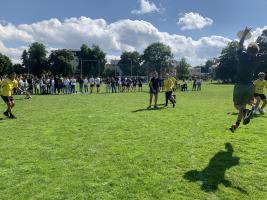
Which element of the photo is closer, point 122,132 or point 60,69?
point 122,132

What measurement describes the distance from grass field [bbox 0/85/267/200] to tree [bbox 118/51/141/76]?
12228 centimetres

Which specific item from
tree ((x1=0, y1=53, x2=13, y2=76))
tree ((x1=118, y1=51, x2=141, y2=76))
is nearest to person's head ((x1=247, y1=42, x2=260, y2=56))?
tree ((x1=0, y1=53, x2=13, y2=76))

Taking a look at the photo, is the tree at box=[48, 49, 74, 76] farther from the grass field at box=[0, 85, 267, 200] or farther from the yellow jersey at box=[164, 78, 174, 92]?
the grass field at box=[0, 85, 267, 200]

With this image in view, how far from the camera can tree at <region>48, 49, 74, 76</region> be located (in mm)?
95875

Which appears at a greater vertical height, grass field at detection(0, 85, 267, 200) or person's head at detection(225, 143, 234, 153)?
person's head at detection(225, 143, 234, 153)

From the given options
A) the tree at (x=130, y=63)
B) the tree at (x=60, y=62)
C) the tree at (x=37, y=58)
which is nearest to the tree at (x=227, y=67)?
the tree at (x=130, y=63)

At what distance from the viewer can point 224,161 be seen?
704 centimetres

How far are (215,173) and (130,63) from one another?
12953 centimetres

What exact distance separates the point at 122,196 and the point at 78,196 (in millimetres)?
695

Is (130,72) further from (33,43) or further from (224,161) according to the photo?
(224,161)

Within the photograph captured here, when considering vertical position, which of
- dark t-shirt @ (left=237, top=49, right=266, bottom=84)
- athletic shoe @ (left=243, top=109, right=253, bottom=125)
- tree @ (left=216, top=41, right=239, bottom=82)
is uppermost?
tree @ (left=216, top=41, right=239, bottom=82)

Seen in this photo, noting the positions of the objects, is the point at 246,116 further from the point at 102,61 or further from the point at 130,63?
the point at 130,63

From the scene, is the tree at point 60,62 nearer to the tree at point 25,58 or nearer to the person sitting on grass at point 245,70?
the tree at point 25,58

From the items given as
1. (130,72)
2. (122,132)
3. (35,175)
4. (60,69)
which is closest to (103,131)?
(122,132)
